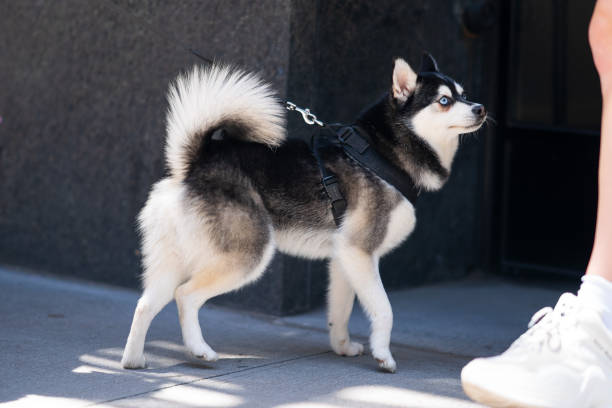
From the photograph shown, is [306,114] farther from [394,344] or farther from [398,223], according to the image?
[394,344]

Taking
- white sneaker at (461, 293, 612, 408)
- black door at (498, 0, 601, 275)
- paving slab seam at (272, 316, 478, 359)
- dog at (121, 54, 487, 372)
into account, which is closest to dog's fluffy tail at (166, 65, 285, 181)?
dog at (121, 54, 487, 372)

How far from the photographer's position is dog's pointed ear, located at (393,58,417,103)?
3.45 m

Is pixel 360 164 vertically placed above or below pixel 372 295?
above

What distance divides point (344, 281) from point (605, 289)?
1335 millimetres

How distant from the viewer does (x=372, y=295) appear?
337 cm

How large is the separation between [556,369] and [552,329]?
0.17 meters

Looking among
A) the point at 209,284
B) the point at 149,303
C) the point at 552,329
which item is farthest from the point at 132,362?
the point at 552,329

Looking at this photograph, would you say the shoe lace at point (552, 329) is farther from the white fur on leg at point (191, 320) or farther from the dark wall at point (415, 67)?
the dark wall at point (415, 67)

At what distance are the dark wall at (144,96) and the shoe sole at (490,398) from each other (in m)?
1.87

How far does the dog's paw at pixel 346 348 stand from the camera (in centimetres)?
361

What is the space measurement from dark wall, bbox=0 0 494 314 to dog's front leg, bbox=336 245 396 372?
92cm

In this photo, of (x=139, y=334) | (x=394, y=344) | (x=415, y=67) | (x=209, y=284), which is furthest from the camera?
(x=415, y=67)

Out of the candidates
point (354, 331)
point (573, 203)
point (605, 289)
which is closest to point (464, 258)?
point (573, 203)

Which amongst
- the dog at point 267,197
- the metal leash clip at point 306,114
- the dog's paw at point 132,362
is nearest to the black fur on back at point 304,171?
the dog at point 267,197
